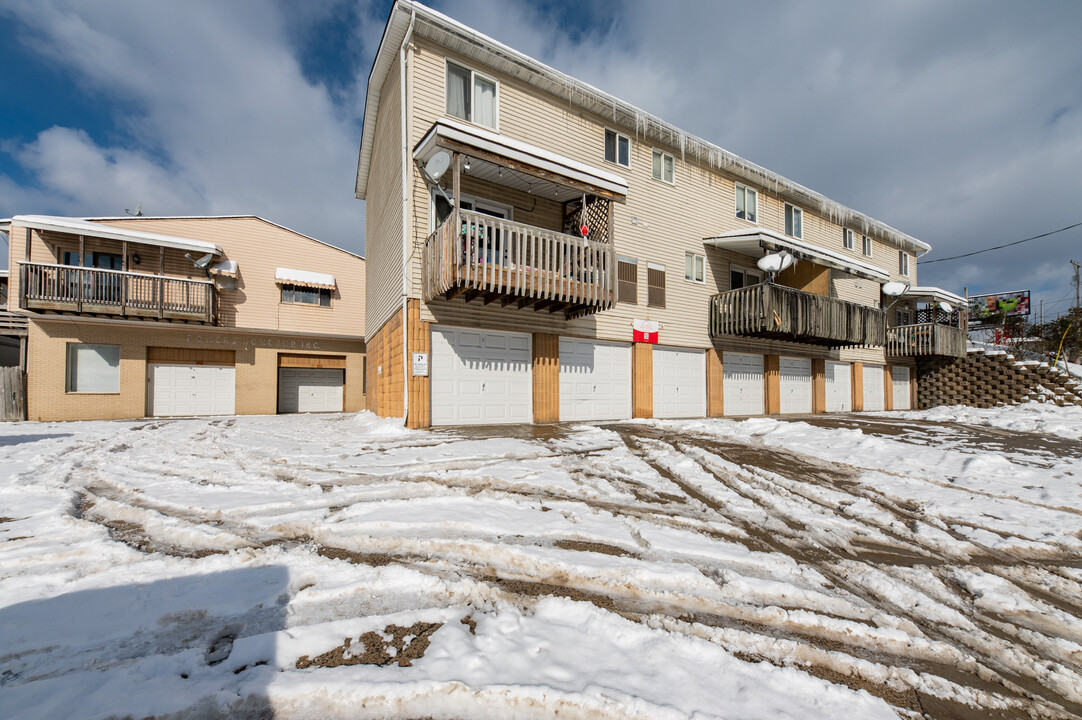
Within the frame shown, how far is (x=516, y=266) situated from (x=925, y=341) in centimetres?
1992

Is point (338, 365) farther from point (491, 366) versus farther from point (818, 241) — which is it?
point (818, 241)

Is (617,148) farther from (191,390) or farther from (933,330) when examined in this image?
(191,390)

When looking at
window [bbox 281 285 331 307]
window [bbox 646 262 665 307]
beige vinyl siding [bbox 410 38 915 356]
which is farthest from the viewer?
window [bbox 281 285 331 307]

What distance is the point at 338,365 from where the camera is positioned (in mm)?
18641

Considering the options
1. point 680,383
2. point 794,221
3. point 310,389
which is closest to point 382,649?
point 680,383

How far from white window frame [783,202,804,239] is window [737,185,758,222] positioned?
1872 mm

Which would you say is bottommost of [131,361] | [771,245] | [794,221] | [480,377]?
[480,377]

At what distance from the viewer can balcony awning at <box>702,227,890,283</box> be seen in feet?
44.4

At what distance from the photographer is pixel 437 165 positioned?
28.9 ft

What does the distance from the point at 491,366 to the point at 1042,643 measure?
9.02 meters

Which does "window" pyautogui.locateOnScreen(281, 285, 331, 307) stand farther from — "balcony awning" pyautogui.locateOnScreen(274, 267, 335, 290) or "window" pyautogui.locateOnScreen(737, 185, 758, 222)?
"window" pyautogui.locateOnScreen(737, 185, 758, 222)

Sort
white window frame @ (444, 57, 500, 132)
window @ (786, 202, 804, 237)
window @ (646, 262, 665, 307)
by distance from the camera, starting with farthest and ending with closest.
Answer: window @ (786, 202, 804, 237) < window @ (646, 262, 665, 307) < white window frame @ (444, 57, 500, 132)

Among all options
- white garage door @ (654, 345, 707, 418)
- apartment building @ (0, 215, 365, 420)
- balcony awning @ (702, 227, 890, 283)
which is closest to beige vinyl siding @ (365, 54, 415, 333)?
apartment building @ (0, 215, 365, 420)

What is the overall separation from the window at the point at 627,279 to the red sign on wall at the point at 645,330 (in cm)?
68
